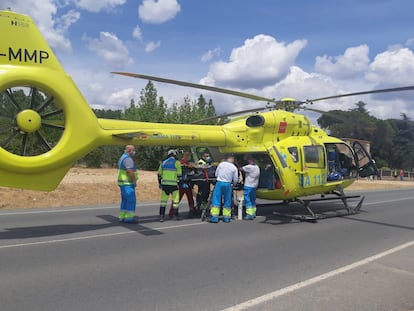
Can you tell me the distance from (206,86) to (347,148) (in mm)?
5452

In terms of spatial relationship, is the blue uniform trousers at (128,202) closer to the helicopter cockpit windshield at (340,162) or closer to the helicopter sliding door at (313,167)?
the helicopter sliding door at (313,167)

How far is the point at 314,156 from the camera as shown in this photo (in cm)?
1123

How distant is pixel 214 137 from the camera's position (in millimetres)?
10305

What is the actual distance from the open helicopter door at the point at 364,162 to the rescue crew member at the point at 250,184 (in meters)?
3.96

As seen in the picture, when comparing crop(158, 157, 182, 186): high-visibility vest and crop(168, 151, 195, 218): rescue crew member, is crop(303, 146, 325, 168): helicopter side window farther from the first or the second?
crop(158, 157, 182, 186): high-visibility vest

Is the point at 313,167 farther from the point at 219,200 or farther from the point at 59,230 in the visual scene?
the point at 59,230

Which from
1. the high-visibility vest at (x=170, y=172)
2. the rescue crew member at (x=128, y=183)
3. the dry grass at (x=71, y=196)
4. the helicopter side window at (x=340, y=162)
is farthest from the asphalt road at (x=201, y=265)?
the dry grass at (x=71, y=196)

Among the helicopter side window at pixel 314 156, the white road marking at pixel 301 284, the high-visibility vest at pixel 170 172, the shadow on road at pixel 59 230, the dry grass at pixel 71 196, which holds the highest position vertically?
the helicopter side window at pixel 314 156

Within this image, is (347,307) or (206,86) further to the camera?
(206,86)

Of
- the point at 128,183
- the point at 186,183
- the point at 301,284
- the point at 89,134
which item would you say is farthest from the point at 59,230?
the point at 301,284

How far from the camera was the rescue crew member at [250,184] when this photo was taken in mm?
10567

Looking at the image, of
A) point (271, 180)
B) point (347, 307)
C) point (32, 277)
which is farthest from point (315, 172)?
point (32, 277)

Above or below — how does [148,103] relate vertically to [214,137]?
above

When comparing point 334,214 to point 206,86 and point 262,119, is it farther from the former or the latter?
point 206,86
